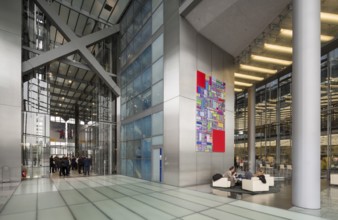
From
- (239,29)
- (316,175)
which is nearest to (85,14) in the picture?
(239,29)

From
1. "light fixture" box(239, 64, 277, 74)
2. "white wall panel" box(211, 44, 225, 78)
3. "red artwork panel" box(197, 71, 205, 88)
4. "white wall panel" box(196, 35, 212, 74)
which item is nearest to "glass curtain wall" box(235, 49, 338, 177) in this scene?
"light fixture" box(239, 64, 277, 74)

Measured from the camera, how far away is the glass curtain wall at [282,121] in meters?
15.5

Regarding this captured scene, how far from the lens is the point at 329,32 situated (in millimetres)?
11773

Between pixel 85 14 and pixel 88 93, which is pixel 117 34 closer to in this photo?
pixel 85 14

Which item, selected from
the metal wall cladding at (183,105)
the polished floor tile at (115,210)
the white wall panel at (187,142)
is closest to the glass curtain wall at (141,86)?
the metal wall cladding at (183,105)

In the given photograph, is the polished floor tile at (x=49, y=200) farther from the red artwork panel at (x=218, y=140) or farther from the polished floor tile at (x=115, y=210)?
the red artwork panel at (x=218, y=140)

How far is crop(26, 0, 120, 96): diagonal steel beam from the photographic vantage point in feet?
50.6

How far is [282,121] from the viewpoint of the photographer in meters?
21.1

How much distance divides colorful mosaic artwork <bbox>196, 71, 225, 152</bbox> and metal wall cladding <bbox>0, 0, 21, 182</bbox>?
11117 mm

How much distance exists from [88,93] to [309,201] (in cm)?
2413

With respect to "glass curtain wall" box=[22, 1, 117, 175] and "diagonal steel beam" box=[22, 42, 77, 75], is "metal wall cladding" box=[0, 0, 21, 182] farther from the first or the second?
"glass curtain wall" box=[22, 1, 117, 175]

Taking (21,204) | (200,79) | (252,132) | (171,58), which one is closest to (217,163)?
(200,79)

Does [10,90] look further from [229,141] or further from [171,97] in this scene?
[229,141]

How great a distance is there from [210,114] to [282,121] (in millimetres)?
11727
